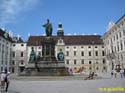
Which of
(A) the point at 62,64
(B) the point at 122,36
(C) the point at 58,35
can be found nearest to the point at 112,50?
(B) the point at 122,36

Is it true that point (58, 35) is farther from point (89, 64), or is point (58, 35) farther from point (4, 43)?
point (4, 43)

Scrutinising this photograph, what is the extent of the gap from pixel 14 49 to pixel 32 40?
26.4ft

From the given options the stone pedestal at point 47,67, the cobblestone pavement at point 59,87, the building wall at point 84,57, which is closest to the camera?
the cobblestone pavement at point 59,87

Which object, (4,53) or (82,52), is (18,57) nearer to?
(4,53)

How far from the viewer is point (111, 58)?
67.5 metres

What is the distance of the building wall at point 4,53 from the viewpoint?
232 ft

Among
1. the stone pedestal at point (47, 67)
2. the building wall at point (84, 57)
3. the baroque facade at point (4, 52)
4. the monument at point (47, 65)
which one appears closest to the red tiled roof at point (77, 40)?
the building wall at point (84, 57)

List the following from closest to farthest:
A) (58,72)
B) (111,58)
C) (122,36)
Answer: (58,72) < (122,36) < (111,58)

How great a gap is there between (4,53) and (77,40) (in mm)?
29081

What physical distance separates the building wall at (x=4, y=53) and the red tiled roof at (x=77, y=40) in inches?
351

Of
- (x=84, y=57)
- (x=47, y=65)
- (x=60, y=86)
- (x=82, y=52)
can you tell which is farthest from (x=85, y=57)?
(x=60, y=86)

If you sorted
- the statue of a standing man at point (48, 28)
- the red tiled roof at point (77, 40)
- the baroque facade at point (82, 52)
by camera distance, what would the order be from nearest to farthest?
1. the statue of a standing man at point (48, 28)
2. the baroque facade at point (82, 52)
3. the red tiled roof at point (77, 40)

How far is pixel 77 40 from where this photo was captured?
8631cm

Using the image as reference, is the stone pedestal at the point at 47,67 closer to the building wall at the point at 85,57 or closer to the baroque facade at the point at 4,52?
the baroque facade at the point at 4,52
